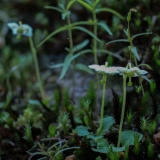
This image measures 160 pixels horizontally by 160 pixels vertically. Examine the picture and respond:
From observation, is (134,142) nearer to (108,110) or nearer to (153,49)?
(108,110)

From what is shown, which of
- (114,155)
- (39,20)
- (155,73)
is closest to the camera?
(114,155)

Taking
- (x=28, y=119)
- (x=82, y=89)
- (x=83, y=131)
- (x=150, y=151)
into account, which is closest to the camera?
(x=150, y=151)

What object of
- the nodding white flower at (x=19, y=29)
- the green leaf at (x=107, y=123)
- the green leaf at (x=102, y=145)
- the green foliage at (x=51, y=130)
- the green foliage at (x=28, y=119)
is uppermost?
the nodding white flower at (x=19, y=29)

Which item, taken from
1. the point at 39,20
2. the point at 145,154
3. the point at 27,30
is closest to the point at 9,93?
the point at 27,30

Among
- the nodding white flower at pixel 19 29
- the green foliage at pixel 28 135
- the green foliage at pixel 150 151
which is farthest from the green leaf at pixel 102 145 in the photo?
the nodding white flower at pixel 19 29

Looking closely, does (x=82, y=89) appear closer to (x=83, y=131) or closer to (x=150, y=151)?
(x=83, y=131)

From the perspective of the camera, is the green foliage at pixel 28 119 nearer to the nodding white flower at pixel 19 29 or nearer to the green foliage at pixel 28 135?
the green foliage at pixel 28 135

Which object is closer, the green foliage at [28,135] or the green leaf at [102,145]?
the green leaf at [102,145]

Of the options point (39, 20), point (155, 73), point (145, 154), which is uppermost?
point (39, 20)

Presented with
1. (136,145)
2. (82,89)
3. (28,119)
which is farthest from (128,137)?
(82,89)
